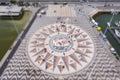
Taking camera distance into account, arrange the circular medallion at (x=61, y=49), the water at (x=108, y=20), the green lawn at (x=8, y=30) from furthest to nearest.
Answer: the water at (x=108, y=20), the green lawn at (x=8, y=30), the circular medallion at (x=61, y=49)

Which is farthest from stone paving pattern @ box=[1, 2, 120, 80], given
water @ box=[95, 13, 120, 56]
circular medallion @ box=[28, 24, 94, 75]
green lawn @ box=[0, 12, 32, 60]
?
water @ box=[95, 13, 120, 56]

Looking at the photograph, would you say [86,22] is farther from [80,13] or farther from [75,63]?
[75,63]

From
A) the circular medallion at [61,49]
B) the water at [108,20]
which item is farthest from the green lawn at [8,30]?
the water at [108,20]

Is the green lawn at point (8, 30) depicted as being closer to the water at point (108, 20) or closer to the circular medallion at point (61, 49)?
the circular medallion at point (61, 49)

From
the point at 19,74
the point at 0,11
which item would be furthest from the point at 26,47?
the point at 0,11

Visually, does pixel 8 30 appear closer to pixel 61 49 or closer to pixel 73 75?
pixel 61 49

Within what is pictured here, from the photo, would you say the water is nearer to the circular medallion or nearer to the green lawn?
the circular medallion
